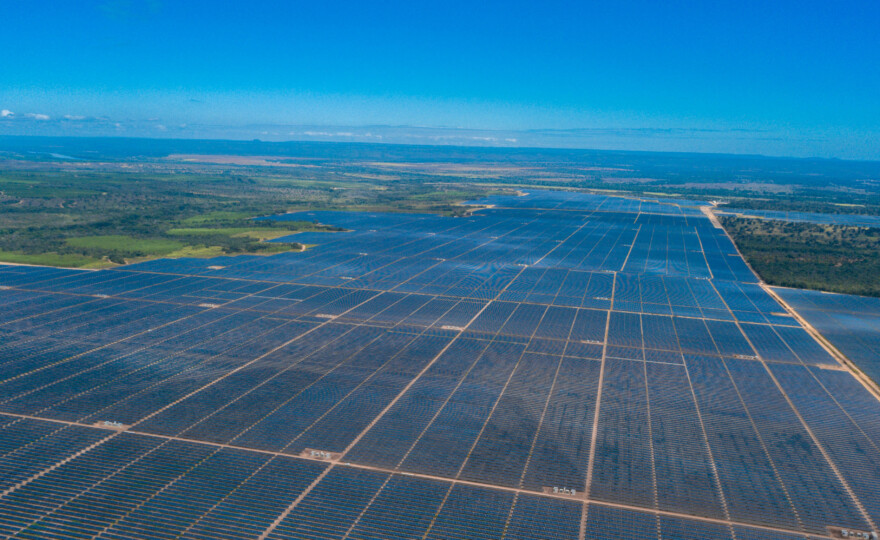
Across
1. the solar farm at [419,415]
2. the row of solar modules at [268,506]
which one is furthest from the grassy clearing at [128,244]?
the row of solar modules at [268,506]

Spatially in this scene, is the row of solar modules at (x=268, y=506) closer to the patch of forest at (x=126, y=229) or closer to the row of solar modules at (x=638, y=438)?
the row of solar modules at (x=638, y=438)

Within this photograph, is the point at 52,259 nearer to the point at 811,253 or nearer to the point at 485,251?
the point at 485,251

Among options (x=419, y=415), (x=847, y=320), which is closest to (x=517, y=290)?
(x=419, y=415)

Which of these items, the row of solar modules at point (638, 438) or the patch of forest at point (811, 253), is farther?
the patch of forest at point (811, 253)

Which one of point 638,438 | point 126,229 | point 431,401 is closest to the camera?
point 638,438

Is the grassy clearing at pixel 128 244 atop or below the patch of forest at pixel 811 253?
below

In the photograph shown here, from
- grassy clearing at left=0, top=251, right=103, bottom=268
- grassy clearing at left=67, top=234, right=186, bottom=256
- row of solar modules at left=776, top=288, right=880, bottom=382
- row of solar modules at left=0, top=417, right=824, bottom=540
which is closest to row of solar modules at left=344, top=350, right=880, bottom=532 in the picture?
row of solar modules at left=0, top=417, right=824, bottom=540

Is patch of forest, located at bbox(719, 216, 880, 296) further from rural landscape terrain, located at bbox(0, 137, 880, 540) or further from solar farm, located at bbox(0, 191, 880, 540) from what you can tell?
solar farm, located at bbox(0, 191, 880, 540)
